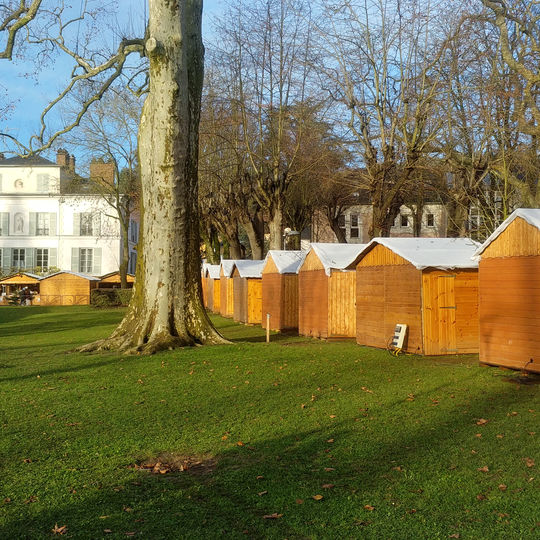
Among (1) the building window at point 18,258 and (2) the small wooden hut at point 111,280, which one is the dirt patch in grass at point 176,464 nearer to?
(2) the small wooden hut at point 111,280

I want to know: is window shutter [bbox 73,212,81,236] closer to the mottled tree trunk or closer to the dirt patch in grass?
the mottled tree trunk

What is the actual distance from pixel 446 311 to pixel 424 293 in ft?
2.64

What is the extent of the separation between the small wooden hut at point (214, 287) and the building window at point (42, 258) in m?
28.3

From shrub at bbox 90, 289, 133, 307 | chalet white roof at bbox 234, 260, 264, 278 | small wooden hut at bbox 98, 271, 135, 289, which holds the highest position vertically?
chalet white roof at bbox 234, 260, 264, 278

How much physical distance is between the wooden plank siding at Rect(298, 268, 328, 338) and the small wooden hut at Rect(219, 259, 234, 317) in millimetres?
11759

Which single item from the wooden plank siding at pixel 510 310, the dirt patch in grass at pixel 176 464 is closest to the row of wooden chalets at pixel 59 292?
the wooden plank siding at pixel 510 310

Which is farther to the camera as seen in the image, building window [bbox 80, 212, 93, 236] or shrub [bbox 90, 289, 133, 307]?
building window [bbox 80, 212, 93, 236]

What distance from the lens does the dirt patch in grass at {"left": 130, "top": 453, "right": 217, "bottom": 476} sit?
22.2 ft

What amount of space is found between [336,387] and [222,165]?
2456 centimetres

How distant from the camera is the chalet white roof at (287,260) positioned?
25.7m

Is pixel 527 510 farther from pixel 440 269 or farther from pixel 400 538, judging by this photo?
pixel 440 269

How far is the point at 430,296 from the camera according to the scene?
16.7m

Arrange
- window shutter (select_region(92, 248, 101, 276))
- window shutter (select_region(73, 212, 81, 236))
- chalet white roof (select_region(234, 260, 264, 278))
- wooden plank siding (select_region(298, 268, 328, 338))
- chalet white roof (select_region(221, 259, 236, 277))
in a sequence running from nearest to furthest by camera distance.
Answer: wooden plank siding (select_region(298, 268, 328, 338))
chalet white roof (select_region(234, 260, 264, 278))
chalet white roof (select_region(221, 259, 236, 277))
window shutter (select_region(73, 212, 81, 236))
window shutter (select_region(92, 248, 101, 276))

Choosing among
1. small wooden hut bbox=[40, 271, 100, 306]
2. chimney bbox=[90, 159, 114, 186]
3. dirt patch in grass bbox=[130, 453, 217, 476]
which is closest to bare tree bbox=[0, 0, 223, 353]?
dirt patch in grass bbox=[130, 453, 217, 476]
